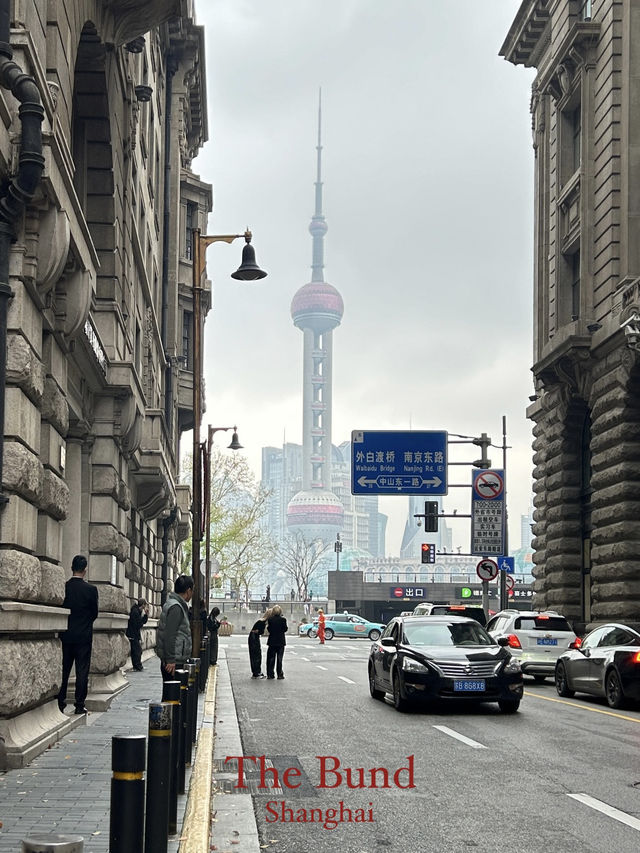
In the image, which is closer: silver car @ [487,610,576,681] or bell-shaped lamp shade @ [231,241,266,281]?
bell-shaped lamp shade @ [231,241,266,281]

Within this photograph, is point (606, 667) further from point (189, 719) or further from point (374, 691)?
point (189, 719)

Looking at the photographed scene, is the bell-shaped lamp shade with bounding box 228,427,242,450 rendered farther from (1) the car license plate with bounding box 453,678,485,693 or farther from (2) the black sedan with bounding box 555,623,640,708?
(1) the car license plate with bounding box 453,678,485,693

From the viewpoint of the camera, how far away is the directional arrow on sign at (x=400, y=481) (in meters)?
43.6

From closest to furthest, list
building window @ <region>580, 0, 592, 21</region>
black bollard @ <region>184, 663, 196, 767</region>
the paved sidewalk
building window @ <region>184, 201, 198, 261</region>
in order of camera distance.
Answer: the paved sidewalk, black bollard @ <region>184, 663, 196, 767</region>, building window @ <region>580, 0, 592, 21</region>, building window @ <region>184, 201, 198, 261</region>

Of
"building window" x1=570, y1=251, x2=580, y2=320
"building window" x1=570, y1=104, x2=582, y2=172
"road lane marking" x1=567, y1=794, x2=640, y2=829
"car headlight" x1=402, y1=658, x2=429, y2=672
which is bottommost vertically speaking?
"road lane marking" x1=567, y1=794, x2=640, y2=829

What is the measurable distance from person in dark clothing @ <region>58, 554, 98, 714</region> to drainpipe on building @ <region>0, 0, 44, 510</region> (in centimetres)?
497

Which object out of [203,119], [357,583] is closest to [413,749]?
[203,119]

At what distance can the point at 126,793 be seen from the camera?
5.11 metres

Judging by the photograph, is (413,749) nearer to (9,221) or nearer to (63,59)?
(9,221)

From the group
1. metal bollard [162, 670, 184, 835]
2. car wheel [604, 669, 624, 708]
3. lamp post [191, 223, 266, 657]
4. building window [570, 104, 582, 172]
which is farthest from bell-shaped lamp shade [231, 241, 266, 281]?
building window [570, 104, 582, 172]

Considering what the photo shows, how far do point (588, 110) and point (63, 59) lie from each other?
24437 millimetres

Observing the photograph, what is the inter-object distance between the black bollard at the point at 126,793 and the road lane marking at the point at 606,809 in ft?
17.8

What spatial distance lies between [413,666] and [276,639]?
33.7 feet

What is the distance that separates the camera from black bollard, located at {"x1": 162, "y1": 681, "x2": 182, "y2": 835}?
8.02 meters
